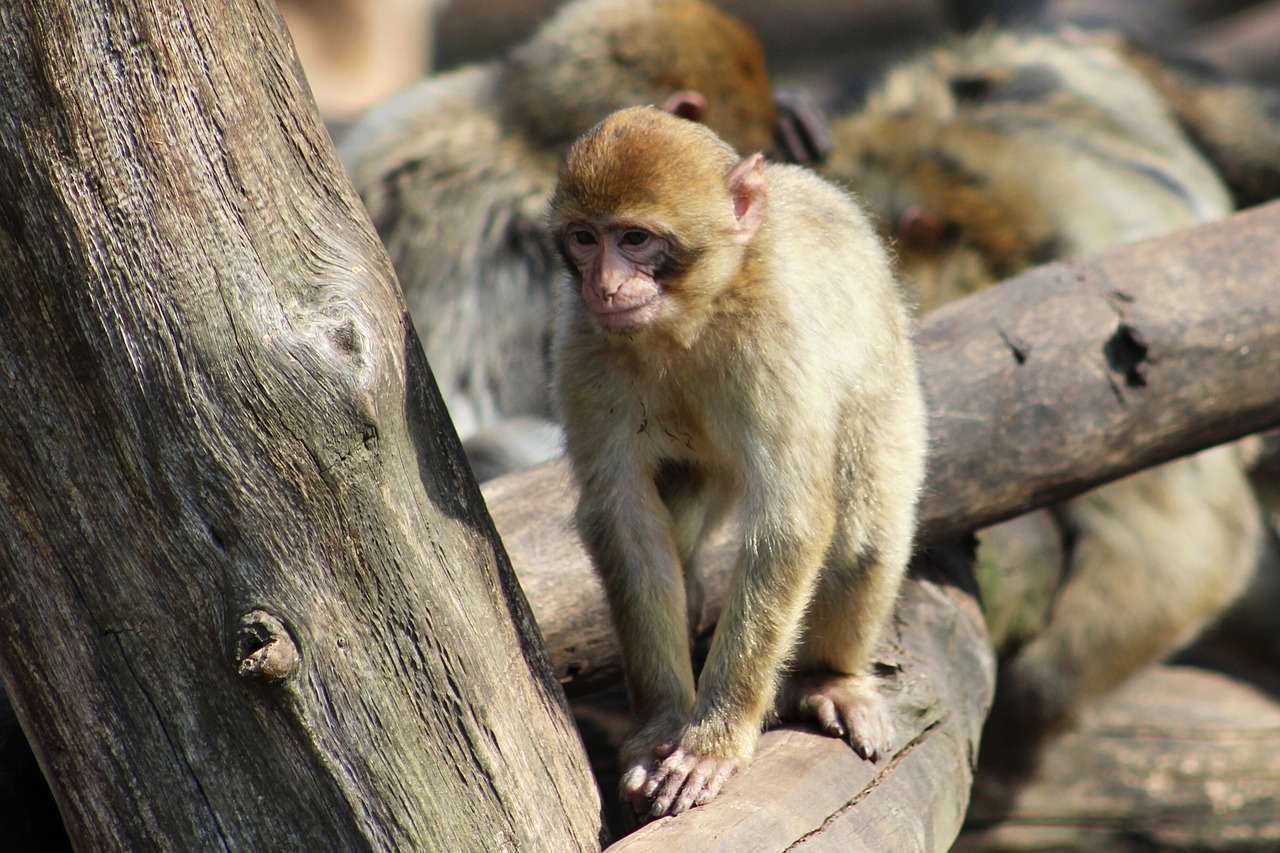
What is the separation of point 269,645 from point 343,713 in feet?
0.55

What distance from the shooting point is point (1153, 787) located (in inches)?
187

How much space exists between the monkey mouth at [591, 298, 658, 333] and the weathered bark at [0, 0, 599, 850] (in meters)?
0.48

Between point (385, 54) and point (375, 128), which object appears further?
point (385, 54)

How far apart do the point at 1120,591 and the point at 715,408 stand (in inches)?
108

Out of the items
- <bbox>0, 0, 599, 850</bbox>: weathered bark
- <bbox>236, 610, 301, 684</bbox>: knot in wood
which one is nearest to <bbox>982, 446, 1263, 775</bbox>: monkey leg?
<bbox>0, 0, 599, 850</bbox>: weathered bark

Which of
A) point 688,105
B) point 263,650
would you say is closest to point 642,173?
point 263,650

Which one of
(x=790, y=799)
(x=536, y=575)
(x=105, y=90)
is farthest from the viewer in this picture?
(x=536, y=575)

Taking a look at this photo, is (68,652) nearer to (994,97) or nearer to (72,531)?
(72,531)

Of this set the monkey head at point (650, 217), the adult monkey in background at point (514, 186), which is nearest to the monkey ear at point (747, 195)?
the monkey head at point (650, 217)

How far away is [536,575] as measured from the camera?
308 centimetres

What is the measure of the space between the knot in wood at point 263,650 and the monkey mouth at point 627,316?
86 cm

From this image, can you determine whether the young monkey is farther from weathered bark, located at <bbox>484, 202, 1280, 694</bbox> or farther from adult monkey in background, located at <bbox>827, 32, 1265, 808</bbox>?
adult monkey in background, located at <bbox>827, 32, 1265, 808</bbox>

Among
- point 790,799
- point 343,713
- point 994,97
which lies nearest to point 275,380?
point 343,713

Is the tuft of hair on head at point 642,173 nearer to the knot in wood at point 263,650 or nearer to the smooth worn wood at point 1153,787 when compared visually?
the knot in wood at point 263,650
